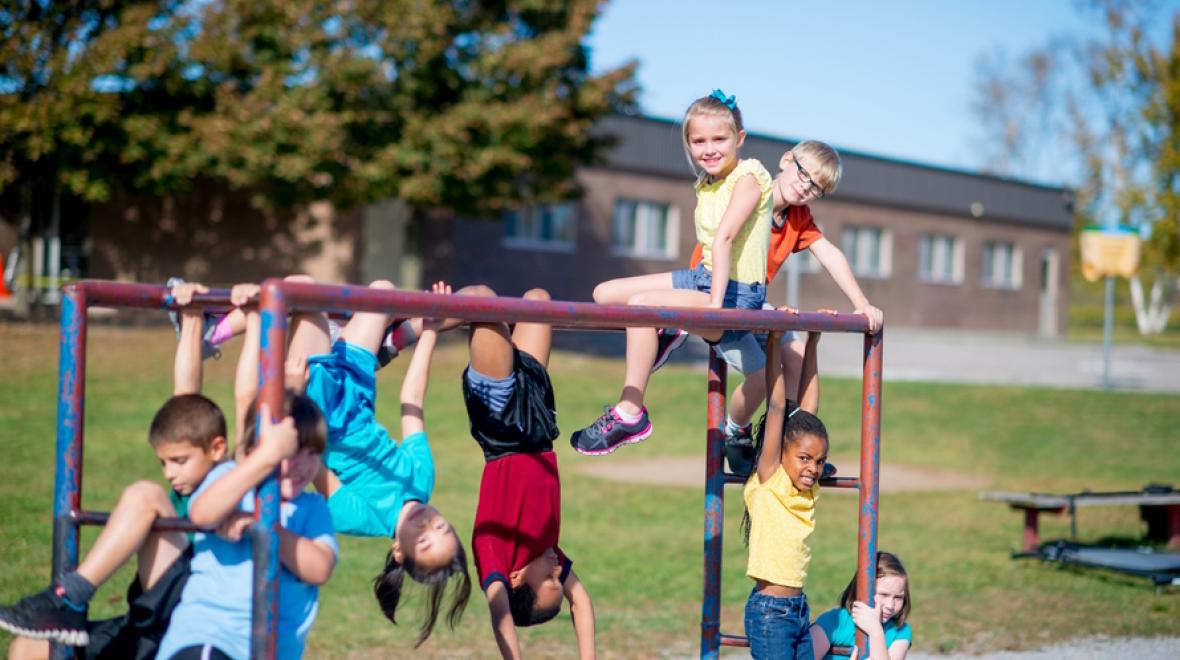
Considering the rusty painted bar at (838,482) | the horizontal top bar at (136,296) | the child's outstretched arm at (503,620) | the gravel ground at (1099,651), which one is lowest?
the gravel ground at (1099,651)

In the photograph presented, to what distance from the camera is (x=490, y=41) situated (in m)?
22.5

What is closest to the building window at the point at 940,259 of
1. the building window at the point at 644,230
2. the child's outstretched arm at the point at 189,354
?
the building window at the point at 644,230

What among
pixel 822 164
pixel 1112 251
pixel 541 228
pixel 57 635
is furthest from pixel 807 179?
pixel 541 228

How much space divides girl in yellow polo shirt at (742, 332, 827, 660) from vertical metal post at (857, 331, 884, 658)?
0.18m

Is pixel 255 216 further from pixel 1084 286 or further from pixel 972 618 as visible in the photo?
pixel 1084 286

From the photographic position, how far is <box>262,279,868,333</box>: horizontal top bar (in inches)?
118

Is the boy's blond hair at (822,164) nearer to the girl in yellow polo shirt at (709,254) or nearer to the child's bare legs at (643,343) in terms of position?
the girl in yellow polo shirt at (709,254)

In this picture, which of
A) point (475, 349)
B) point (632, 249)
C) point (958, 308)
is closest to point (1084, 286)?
point (958, 308)

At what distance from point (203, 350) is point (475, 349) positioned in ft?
3.02

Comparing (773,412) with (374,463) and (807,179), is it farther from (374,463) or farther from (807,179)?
(374,463)

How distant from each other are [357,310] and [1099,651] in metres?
5.37

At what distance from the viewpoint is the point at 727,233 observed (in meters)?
4.50

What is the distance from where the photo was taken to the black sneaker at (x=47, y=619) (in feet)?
10.1

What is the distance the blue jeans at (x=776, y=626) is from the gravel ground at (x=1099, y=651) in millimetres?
2313
